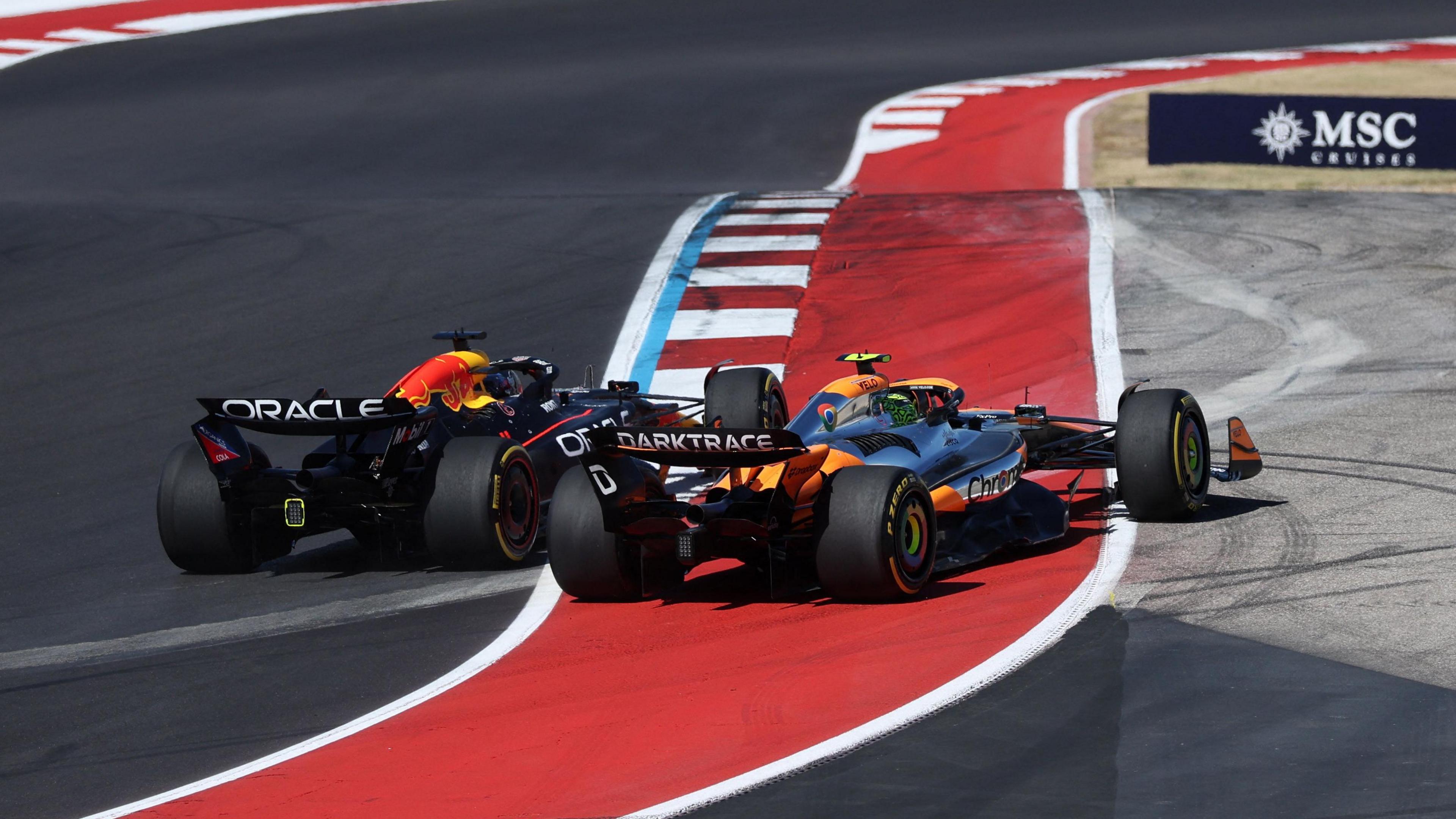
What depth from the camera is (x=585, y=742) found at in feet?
25.6

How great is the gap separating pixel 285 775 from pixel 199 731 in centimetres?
95

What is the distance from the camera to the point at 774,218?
22.5 metres

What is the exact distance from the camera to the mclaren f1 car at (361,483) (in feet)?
37.2

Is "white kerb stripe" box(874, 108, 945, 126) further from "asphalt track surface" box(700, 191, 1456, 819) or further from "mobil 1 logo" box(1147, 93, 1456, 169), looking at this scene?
"asphalt track surface" box(700, 191, 1456, 819)

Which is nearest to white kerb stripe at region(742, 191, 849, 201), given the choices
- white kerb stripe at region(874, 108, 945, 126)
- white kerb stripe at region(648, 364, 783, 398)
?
white kerb stripe at region(874, 108, 945, 126)

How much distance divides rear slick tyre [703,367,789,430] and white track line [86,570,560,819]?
2.66 metres

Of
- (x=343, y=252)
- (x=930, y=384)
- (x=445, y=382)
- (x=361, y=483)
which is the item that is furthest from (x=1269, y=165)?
(x=361, y=483)

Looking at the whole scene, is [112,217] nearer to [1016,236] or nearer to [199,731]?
[1016,236]

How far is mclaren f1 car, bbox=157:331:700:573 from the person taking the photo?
37.2ft

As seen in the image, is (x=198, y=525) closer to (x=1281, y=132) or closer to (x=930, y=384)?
(x=930, y=384)

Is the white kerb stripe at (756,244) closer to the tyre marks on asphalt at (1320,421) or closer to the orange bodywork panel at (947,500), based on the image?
the tyre marks on asphalt at (1320,421)

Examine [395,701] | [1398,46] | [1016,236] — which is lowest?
[395,701]

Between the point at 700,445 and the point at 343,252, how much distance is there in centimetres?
1301

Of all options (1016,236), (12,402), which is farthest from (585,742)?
(1016,236)
